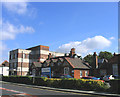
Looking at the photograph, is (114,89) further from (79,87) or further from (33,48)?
(33,48)

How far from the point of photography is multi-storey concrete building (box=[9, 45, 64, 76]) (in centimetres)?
6253

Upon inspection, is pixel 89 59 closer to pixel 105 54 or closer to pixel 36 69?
pixel 105 54

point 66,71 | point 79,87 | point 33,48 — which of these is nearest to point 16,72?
point 33,48

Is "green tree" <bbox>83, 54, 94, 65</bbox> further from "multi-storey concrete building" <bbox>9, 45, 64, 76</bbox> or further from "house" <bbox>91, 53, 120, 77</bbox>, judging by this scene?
"house" <bbox>91, 53, 120, 77</bbox>

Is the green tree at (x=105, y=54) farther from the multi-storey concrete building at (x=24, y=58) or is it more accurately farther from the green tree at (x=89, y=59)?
the multi-storey concrete building at (x=24, y=58)

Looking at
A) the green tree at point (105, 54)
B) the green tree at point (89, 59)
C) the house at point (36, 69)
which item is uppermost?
the green tree at point (105, 54)

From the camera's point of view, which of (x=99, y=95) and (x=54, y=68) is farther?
(x=54, y=68)

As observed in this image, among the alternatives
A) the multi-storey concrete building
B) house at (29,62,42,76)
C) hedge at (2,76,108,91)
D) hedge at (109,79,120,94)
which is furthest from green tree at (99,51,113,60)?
hedge at (109,79,120,94)

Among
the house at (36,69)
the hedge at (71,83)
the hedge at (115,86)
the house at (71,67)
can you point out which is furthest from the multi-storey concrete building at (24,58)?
the hedge at (115,86)

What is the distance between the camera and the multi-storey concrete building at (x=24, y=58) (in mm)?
62531

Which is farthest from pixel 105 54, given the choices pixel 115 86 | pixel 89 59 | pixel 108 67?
pixel 115 86

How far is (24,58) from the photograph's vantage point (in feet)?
212

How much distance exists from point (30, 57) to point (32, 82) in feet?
131

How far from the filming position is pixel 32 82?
2805cm
